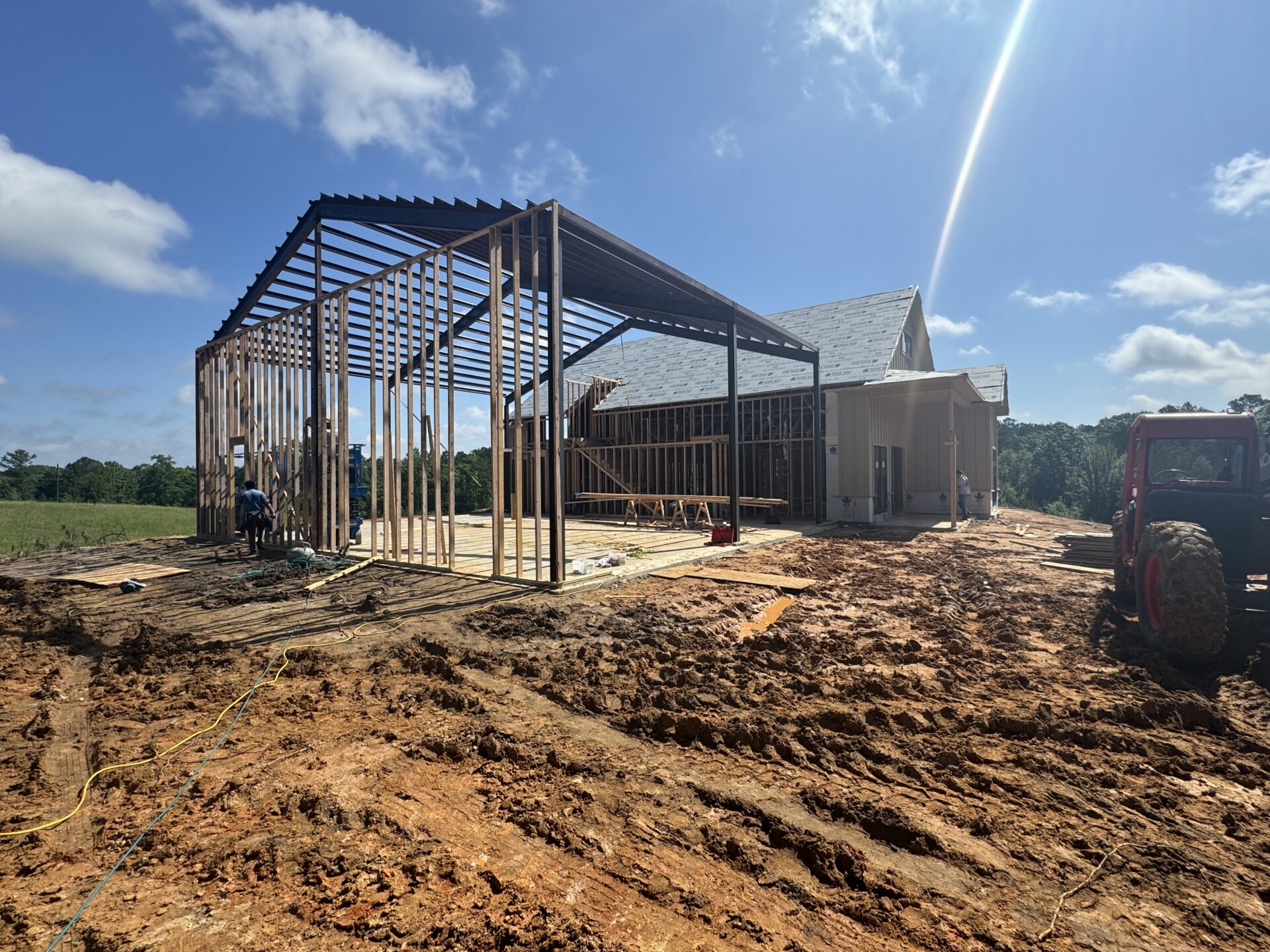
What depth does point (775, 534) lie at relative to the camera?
13.0 meters

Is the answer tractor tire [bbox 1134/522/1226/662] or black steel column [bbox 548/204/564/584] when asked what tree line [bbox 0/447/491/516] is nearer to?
black steel column [bbox 548/204/564/584]

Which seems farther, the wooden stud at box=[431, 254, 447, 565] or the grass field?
the grass field

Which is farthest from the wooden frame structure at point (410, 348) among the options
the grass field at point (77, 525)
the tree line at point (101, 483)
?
the tree line at point (101, 483)

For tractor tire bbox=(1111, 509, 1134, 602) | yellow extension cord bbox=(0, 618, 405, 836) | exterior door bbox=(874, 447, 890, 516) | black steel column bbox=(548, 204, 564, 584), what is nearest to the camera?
yellow extension cord bbox=(0, 618, 405, 836)

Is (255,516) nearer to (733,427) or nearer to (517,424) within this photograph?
(517,424)

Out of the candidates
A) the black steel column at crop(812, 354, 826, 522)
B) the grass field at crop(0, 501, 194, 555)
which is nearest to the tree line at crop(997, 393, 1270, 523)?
the black steel column at crop(812, 354, 826, 522)

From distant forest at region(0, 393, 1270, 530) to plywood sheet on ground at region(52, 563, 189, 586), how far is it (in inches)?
617

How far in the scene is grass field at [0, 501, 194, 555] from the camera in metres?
14.1

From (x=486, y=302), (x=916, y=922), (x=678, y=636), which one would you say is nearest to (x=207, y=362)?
(x=486, y=302)

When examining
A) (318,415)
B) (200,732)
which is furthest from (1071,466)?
(200,732)

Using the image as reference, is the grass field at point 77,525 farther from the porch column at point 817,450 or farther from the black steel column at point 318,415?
the porch column at point 817,450

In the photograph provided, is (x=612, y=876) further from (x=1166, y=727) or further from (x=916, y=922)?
(x=1166, y=727)

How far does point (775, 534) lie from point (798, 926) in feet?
37.3

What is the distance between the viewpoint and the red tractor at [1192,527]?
4.32 metres
